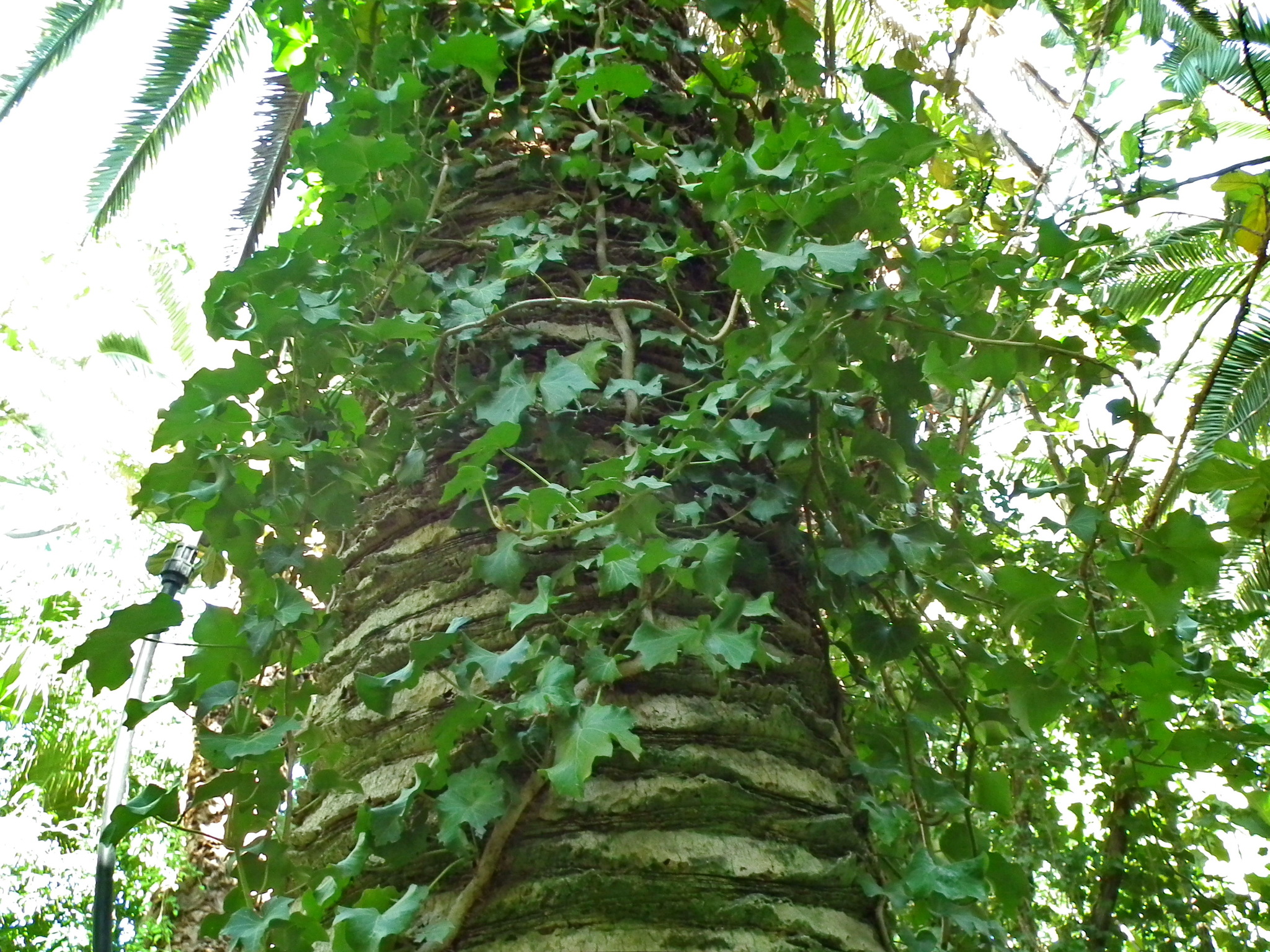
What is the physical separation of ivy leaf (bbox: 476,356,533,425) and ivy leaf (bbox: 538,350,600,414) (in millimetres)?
24

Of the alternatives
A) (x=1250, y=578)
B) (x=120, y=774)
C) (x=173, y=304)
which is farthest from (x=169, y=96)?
(x=1250, y=578)

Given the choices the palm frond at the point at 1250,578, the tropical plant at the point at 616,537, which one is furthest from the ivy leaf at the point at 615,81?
the palm frond at the point at 1250,578

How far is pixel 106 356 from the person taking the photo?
807cm

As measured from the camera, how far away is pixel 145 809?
929 millimetres

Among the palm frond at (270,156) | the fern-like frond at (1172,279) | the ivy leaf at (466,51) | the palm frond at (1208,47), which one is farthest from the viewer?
the palm frond at (1208,47)

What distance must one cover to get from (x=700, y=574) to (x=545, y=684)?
209mm

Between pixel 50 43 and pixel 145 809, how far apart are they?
568 centimetres

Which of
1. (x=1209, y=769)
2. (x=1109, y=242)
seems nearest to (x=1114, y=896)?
(x=1209, y=769)

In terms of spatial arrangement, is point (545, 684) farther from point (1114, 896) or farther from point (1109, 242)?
point (1114, 896)

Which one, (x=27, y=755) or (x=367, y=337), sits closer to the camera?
(x=367, y=337)

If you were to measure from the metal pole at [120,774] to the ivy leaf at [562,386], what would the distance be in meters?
0.47

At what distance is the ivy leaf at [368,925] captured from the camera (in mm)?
783

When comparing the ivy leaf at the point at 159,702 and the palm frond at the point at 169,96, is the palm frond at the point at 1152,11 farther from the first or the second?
the ivy leaf at the point at 159,702

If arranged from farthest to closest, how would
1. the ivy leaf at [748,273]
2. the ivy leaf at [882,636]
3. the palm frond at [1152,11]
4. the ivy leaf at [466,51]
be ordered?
the palm frond at [1152,11]
the ivy leaf at [466,51]
the ivy leaf at [882,636]
the ivy leaf at [748,273]
